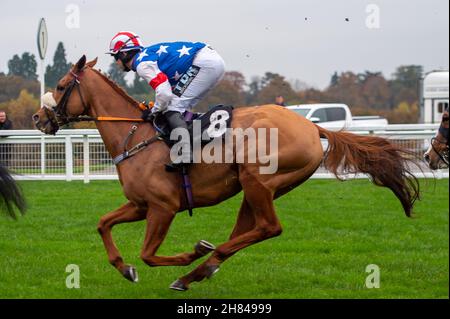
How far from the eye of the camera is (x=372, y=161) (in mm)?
5910

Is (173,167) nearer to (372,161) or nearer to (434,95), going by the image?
(372,161)

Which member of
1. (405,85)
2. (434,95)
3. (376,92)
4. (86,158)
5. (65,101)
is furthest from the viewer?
(405,85)

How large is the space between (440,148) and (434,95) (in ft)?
49.5

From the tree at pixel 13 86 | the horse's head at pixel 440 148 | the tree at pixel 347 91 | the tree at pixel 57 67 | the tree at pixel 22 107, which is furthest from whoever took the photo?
the tree at pixel 347 91

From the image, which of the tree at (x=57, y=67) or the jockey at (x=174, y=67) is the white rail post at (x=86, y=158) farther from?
the jockey at (x=174, y=67)

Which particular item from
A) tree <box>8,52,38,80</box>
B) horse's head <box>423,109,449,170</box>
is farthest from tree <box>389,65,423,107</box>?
horse's head <box>423,109,449,170</box>

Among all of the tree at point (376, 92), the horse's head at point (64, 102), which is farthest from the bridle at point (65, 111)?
the tree at point (376, 92)

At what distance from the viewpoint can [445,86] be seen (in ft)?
70.5

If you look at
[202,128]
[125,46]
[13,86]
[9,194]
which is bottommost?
[9,194]

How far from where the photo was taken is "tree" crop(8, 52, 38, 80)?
11.8 metres

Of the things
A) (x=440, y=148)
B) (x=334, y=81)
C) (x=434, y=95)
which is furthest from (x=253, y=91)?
(x=440, y=148)

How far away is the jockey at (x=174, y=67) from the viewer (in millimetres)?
5520

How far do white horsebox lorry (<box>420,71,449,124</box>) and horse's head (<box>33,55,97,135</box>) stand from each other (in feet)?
56.5

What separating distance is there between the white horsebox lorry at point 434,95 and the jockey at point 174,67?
16.9 metres
